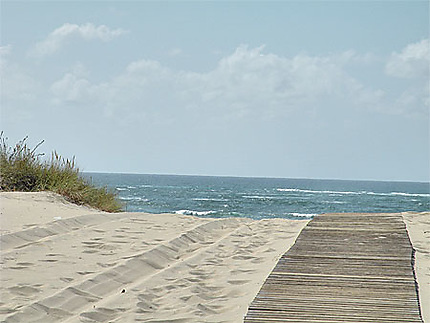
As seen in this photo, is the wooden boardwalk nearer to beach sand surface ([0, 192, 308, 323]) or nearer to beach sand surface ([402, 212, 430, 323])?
beach sand surface ([402, 212, 430, 323])

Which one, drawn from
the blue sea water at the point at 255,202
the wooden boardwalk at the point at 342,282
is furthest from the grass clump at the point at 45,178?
the wooden boardwalk at the point at 342,282

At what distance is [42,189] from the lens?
9.37 meters

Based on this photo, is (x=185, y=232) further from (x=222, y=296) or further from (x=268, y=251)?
(x=222, y=296)

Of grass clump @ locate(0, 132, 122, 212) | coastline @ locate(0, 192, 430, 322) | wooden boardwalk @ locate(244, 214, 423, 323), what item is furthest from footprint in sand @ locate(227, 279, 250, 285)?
grass clump @ locate(0, 132, 122, 212)

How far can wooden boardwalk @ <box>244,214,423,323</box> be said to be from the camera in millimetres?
3193

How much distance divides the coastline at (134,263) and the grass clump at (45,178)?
181cm

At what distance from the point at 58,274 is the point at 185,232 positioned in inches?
94.0

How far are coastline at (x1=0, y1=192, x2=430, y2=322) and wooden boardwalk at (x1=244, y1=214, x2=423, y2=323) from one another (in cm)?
15

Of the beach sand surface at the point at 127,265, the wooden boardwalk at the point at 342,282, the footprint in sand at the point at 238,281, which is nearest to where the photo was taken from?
the wooden boardwalk at the point at 342,282

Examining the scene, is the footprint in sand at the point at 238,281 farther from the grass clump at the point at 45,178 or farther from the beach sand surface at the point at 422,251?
the grass clump at the point at 45,178

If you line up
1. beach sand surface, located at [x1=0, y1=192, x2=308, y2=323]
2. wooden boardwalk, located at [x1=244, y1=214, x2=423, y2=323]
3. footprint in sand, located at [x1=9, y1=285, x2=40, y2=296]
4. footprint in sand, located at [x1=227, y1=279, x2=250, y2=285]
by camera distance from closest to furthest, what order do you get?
wooden boardwalk, located at [x1=244, y1=214, x2=423, y2=323], beach sand surface, located at [x1=0, y1=192, x2=308, y2=323], footprint in sand, located at [x1=9, y1=285, x2=40, y2=296], footprint in sand, located at [x1=227, y1=279, x2=250, y2=285]

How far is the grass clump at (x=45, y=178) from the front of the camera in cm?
938

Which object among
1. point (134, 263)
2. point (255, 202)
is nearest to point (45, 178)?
point (134, 263)

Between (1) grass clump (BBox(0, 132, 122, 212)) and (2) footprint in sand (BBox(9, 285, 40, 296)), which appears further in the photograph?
(1) grass clump (BBox(0, 132, 122, 212))
